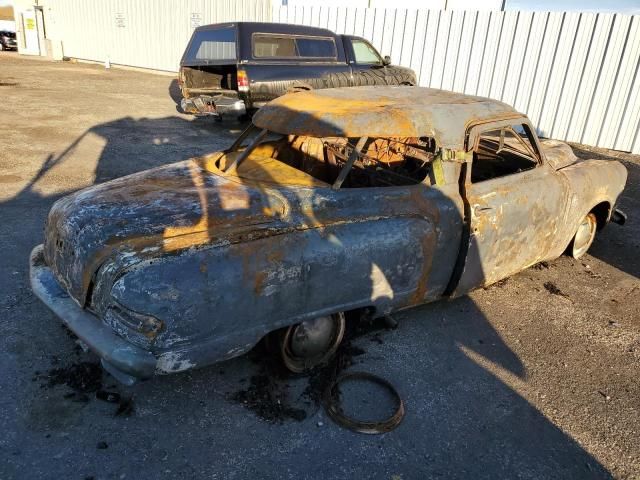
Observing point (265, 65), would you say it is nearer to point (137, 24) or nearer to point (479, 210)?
point (479, 210)

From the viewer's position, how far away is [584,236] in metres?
4.96

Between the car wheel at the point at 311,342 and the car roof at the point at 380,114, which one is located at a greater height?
the car roof at the point at 380,114

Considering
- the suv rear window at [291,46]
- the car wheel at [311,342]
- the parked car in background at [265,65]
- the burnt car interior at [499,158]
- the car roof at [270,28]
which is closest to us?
the car wheel at [311,342]

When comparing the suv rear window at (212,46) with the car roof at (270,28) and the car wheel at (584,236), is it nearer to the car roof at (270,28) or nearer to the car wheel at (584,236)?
the car roof at (270,28)

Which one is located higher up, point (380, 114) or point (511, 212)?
point (380, 114)

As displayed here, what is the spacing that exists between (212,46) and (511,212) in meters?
7.92

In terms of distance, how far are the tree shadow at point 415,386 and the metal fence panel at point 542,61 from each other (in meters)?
8.18

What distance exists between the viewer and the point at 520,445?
2.70 meters

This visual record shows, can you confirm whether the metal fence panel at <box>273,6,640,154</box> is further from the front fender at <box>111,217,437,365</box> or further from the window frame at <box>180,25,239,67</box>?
the front fender at <box>111,217,437,365</box>

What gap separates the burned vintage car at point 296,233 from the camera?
2.46 meters

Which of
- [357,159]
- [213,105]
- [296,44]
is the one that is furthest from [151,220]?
[296,44]

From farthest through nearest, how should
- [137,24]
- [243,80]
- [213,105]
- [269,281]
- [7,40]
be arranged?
[7,40] < [137,24] < [213,105] < [243,80] < [269,281]

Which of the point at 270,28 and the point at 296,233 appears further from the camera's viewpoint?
the point at 270,28

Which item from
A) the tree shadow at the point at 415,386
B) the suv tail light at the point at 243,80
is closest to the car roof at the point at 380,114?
the tree shadow at the point at 415,386
